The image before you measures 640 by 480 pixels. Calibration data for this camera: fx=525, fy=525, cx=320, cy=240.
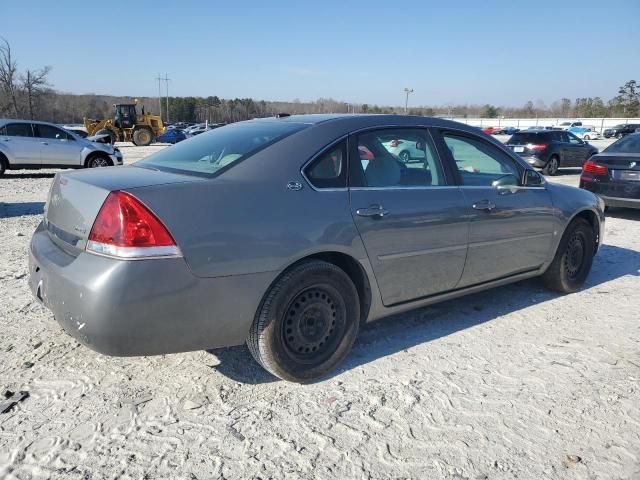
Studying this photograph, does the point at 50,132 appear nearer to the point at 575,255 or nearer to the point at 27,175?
the point at 27,175

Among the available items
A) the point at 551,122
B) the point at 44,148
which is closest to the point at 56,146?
the point at 44,148

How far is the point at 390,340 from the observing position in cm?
384

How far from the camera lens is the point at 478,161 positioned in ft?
14.1

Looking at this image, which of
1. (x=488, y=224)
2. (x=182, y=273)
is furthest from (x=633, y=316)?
(x=182, y=273)

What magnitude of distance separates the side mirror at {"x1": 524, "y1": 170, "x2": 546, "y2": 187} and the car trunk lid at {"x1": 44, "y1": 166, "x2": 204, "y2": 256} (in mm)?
2863

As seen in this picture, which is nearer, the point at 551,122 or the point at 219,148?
the point at 219,148

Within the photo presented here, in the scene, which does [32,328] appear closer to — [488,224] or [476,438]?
[476,438]

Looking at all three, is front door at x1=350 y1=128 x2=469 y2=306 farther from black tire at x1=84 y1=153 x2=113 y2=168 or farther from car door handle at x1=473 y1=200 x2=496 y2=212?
black tire at x1=84 y1=153 x2=113 y2=168

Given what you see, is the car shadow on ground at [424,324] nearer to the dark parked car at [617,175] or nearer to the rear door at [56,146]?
the dark parked car at [617,175]

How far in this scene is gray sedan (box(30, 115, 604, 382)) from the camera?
257 cm

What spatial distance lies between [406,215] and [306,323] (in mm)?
981

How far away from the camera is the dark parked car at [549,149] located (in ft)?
55.2

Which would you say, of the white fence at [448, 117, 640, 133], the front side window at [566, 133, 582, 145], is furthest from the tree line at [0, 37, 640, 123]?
the front side window at [566, 133, 582, 145]

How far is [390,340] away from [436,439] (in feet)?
4.00
